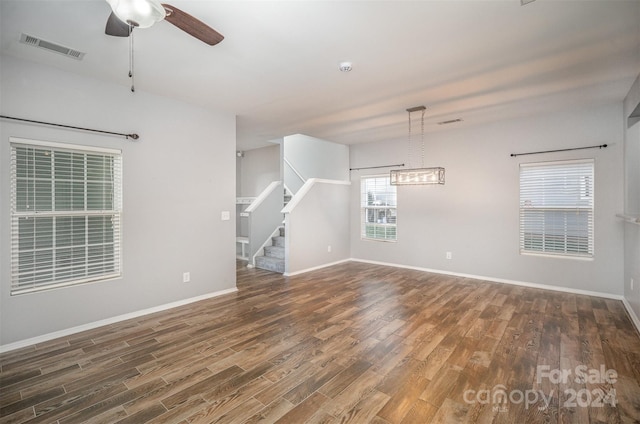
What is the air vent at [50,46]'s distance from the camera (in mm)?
2469

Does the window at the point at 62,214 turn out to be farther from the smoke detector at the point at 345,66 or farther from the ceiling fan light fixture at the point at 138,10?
the smoke detector at the point at 345,66

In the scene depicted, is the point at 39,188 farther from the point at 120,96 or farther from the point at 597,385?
the point at 597,385

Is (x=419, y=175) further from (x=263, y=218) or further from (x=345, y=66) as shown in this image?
(x=263, y=218)

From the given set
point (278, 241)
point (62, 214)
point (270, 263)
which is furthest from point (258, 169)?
point (62, 214)

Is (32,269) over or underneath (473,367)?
over

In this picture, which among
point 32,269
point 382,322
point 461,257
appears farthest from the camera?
point 461,257

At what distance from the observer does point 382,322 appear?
11.1 ft

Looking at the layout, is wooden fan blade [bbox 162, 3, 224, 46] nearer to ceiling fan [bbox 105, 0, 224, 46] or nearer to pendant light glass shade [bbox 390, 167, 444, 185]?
ceiling fan [bbox 105, 0, 224, 46]

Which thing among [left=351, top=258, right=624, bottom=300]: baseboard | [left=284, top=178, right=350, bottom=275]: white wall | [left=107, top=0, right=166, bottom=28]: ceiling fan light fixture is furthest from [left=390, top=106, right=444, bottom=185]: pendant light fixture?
[left=107, top=0, right=166, bottom=28]: ceiling fan light fixture

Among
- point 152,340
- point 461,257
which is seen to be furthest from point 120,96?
point 461,257

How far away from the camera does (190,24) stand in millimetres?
1863

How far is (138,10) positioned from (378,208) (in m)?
5.72

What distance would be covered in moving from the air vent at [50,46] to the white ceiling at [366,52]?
64mm

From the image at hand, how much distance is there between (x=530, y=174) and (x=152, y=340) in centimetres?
577
